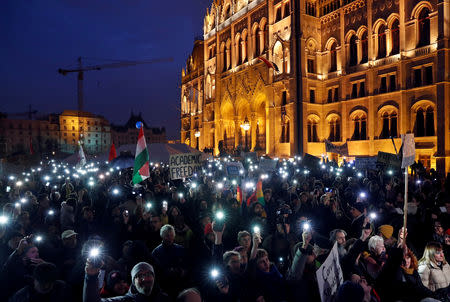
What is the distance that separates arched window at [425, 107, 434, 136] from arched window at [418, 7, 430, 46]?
15.8 feet

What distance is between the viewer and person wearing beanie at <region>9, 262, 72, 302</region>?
10.8ft

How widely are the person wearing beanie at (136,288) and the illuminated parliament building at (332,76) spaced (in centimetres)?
Result: 1860

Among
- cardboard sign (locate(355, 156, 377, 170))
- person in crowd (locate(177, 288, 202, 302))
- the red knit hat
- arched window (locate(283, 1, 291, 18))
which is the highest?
arched window (locate(283, 1, 291, 18))

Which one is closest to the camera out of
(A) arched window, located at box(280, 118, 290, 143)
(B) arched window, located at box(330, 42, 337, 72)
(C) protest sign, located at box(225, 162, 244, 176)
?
(C) protest sign, located at box(225, 162, 244, 176)

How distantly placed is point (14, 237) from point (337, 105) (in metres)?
27.6

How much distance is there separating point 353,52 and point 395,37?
12.5 ft

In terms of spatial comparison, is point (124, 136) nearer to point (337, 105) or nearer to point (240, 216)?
point (337, 105)

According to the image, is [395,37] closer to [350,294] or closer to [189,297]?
[350,294]

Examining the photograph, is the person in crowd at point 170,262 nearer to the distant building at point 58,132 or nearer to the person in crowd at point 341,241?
the person in crowd at point 341,241

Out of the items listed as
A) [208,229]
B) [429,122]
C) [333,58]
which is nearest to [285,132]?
[333,58]

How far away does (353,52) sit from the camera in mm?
27797

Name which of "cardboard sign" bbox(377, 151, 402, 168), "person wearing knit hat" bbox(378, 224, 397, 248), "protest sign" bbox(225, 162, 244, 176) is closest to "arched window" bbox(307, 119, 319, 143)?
"protest sign" bbox(225, 162, 244, 176)

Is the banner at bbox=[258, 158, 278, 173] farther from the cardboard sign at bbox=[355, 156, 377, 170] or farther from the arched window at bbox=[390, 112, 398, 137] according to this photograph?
the arched window at bbox=[390, 112, 398, 137]

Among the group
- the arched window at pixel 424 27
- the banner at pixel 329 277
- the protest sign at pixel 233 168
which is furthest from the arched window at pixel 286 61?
the banner at pixel 329 277
